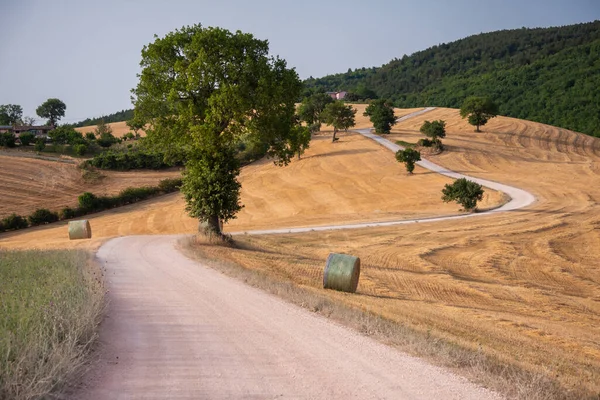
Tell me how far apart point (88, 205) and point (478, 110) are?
6778cm

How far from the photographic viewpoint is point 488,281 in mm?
19391

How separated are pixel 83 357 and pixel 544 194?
4845 centimetres

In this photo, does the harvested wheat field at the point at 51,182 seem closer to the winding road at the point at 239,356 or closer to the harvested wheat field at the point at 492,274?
the harvested wheat field at the point at 492,274

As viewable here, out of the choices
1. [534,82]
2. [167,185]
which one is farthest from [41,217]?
[534,82]

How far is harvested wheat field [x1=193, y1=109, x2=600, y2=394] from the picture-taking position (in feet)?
35.6

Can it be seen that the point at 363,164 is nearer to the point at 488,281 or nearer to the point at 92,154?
the point at 92,154

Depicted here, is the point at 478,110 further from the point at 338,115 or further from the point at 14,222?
the point at 14,222

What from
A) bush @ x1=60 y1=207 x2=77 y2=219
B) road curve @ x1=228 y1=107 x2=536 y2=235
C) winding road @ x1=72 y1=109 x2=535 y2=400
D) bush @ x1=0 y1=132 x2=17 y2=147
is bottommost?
road curve @ x1=228 y1=107 x2=536 y2=235

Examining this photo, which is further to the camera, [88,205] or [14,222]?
[88,205]

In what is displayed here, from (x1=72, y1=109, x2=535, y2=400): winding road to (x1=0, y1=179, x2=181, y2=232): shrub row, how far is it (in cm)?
3464

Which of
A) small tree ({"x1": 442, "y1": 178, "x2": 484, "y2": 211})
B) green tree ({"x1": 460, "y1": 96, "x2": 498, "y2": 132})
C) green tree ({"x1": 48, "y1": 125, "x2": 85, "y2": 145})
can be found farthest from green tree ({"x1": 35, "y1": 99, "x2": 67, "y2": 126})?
small tree ({"x1": 442, "y1": 178, "x2": 484, "y2": 211})

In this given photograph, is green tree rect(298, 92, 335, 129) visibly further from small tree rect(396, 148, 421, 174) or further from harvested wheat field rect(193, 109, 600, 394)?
harvested wheat field rect(193, 109, 600, 394)

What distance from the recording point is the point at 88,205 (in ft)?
169

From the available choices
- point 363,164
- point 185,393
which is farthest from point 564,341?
point 363,164
